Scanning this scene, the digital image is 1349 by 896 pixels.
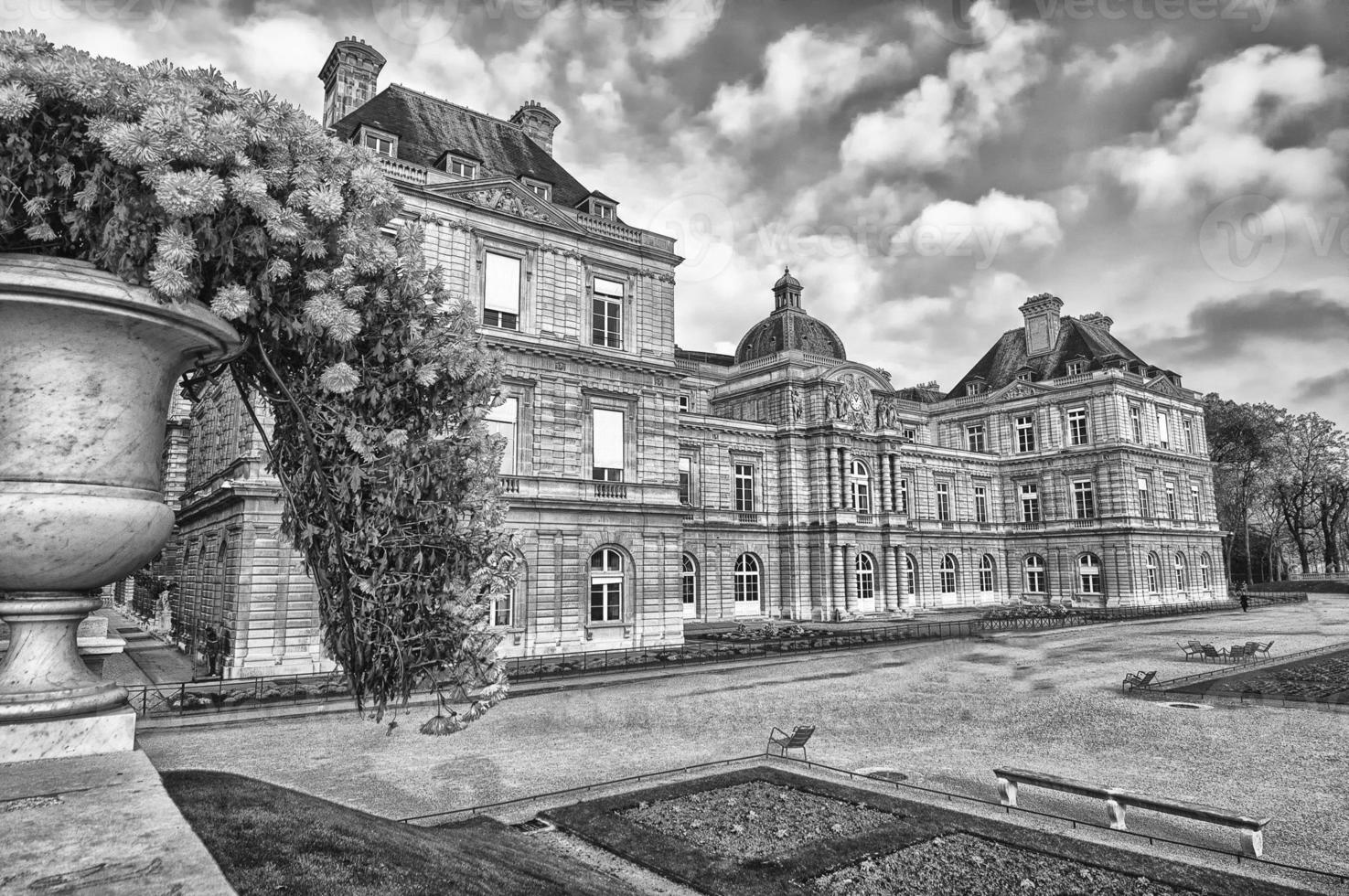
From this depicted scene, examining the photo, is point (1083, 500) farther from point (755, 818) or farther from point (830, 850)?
point (830, 850)

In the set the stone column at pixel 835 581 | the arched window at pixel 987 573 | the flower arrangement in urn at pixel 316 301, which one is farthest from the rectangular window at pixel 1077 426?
the flower arrangement in urn at pixel 316 301

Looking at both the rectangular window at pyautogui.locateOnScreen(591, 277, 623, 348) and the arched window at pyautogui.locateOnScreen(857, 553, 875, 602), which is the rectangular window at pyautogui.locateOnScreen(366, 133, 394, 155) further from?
the arched window at pyautogui.locateOnScreen(857, 553, 875, 602)

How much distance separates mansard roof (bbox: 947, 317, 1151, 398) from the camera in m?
59.0

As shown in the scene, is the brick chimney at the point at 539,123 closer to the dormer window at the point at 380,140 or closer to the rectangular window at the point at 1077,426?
the dormer window at the point at 380,140

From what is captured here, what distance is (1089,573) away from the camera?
181 ft

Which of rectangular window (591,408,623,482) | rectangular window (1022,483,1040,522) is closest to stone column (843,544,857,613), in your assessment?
rectangular window (1022,483,1040,522)

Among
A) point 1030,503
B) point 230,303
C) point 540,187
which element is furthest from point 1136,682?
point 1030,503

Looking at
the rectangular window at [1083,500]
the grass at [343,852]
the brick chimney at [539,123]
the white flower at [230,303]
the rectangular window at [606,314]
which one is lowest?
the grass at [343,852]

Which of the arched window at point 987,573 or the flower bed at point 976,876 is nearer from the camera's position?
the flower bed at point 976,876

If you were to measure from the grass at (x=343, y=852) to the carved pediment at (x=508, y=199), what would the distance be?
20.3 m

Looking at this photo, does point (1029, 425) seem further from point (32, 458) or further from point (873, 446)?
point (32, 458)

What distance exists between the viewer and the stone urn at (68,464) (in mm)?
4172

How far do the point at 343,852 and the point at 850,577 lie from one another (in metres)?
41.5

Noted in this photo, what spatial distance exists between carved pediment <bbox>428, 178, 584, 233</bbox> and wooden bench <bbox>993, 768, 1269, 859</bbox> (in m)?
22.1
